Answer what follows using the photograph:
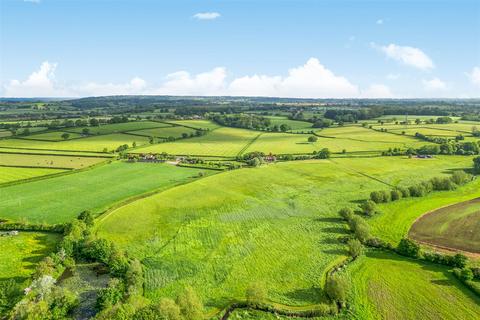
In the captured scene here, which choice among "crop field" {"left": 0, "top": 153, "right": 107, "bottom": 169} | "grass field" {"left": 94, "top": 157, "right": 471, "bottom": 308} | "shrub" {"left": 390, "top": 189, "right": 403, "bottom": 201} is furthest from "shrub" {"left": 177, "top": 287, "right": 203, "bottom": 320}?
"crop field" {"left": 0, "top": 153, "right": 107, "bottom": 169}

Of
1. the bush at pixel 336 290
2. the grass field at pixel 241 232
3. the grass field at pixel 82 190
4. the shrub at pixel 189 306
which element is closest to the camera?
the shrub at pixel 189 306

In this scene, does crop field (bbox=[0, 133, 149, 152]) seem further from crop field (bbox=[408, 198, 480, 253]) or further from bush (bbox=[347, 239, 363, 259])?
crop field (bbox=[408, 198, 480, 253])

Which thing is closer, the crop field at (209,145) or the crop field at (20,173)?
the crop field at (20,173)

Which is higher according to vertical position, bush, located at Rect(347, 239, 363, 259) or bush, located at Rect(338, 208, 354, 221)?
bush, located at Rect(338, 208, 354, 221)

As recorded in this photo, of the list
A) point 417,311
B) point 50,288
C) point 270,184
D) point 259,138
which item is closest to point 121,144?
point 259,138

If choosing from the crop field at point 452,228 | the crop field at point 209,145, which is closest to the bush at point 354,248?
the crop field at point 452,228

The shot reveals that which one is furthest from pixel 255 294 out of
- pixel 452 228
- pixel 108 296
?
pixel 452 228

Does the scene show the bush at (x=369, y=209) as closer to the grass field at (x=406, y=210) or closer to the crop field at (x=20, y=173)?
the grass field at (x=406, y=210)
